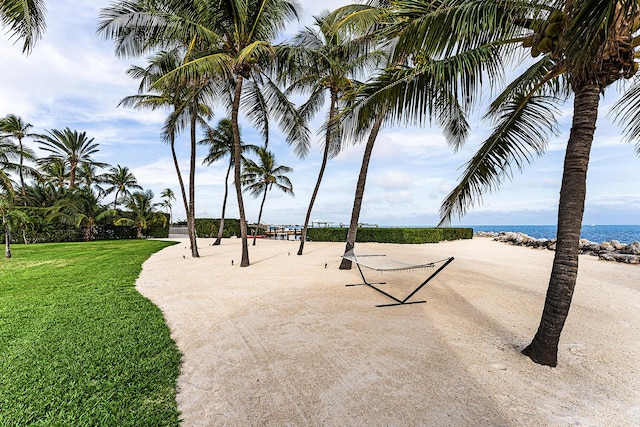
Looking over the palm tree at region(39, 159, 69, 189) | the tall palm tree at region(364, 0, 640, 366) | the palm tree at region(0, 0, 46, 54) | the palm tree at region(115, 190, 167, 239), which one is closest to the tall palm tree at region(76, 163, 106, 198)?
the palm tree at region(39, 159, 69, 189)

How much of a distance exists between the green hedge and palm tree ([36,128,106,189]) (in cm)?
1816

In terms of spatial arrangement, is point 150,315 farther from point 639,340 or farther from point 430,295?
point 639,340

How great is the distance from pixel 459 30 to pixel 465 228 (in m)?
17.7

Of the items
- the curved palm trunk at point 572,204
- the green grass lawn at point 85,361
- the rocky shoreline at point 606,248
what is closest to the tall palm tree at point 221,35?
the green grass lawn at point 85,361

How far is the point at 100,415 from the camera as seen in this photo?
5.84 feet

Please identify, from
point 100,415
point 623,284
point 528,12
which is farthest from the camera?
point 623,284

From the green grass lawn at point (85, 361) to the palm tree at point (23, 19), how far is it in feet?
13.4

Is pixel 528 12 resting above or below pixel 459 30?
above

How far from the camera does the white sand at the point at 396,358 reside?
1.90 metres

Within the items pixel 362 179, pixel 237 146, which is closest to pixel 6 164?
pixel 237 146

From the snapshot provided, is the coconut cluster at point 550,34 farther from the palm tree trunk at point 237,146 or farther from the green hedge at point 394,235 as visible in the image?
the green hedge at point 394,235

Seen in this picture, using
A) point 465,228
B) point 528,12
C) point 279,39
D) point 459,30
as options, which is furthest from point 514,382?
point 465,228

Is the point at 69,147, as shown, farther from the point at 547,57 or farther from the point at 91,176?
the point at 547,57

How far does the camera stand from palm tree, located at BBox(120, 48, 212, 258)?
8.72 meters
